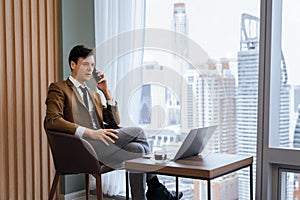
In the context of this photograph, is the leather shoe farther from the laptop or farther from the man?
the laptop

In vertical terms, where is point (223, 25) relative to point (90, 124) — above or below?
above

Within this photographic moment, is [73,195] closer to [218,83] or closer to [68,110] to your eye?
[68,110]

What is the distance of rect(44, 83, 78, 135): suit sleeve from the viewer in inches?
120

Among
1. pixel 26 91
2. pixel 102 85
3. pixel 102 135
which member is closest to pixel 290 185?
pixel 102 135

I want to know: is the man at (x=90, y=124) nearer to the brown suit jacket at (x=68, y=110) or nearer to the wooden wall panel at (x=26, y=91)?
the brown suit jacket at (x=68, y=110)

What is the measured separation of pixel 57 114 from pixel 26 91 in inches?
26.7

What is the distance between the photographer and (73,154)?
3092 millimetres

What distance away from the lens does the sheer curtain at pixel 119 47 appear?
149 inches

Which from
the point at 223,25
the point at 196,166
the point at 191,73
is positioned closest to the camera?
the point at 196,166

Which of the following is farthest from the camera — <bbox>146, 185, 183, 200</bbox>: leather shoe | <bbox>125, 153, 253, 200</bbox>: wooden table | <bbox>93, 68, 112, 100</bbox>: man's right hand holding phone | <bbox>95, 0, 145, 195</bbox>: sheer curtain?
<bbox>95, 0, 145, 195</bbox>: sheer curtain

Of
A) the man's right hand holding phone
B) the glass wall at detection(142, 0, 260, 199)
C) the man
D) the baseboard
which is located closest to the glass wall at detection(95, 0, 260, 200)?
the glass wall at detection(142, 0, 260, 199)

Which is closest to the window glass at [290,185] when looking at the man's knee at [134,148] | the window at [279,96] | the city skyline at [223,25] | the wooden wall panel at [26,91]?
the window at [279,96]

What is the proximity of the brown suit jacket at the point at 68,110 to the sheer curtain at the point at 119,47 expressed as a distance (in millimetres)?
331

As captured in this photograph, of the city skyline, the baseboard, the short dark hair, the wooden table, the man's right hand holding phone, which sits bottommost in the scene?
the baseboard
